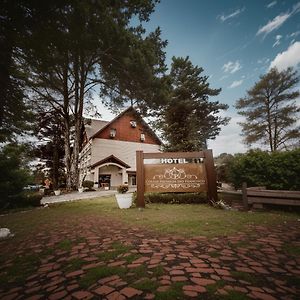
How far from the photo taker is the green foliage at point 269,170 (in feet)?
27.5

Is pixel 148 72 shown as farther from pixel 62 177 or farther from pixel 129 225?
pixel 62 177

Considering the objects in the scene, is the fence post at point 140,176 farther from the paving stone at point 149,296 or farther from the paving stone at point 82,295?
the paving stone at point 149,296

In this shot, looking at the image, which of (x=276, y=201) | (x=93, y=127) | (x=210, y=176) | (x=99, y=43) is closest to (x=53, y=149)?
(x=93, y=127)

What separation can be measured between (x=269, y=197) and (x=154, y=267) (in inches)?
241

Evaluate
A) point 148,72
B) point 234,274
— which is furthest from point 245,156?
point 234,274

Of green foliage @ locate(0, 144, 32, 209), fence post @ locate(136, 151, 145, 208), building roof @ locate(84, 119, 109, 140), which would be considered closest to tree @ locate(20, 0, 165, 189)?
green foliage @ locate(0, 144, 32, 209)

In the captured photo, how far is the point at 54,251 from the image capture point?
385 centimetres

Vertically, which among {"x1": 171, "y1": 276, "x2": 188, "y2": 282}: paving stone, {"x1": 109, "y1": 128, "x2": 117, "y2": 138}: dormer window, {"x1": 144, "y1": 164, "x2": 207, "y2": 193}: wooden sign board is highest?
{"x1": 109, "y1": 128, "x2": 117, "y2": 138}: dormer window

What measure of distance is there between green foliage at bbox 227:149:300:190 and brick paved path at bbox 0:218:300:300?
4.58 metres

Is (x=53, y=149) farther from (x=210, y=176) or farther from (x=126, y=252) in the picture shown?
(x=126, y=252)

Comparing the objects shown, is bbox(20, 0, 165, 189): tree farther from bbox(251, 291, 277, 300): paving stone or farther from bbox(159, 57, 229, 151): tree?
bbox(251, 291, 277, 300): paving stone

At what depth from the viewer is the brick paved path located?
7.65 ft

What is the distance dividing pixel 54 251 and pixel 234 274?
3.04 m

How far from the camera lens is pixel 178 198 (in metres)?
10.5
